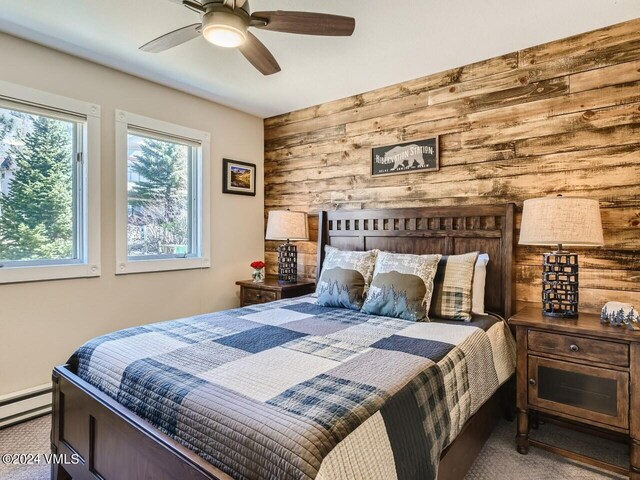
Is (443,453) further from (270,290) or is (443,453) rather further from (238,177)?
(238,177)

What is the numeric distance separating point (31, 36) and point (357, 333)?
2.90 m

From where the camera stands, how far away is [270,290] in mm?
3461

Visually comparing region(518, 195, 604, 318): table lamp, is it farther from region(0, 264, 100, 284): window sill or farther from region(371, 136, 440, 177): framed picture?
region(0, 264, 100, 284): window sill

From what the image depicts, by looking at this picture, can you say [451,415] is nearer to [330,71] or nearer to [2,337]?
[330,71]

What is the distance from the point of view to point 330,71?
9.86 ft

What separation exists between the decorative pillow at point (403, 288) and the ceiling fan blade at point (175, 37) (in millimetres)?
1832

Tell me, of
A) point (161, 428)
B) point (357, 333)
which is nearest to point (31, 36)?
point (161, 428)

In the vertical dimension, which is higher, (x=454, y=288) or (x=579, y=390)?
Result: (x=454, y=288)

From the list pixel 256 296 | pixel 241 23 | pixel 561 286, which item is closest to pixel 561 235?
pixel 561 286

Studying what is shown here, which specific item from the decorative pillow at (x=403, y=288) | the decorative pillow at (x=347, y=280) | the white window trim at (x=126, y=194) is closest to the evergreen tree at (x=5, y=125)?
the white window trim at (x=126, y=194)

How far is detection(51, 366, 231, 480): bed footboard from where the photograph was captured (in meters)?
1.20

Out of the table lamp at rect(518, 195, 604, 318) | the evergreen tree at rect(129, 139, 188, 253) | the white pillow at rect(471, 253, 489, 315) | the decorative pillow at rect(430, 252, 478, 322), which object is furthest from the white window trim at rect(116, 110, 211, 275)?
the table lamp at rect(518, 195, 604, 318)

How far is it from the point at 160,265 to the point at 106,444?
195 centimetres

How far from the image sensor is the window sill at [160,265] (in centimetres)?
306
